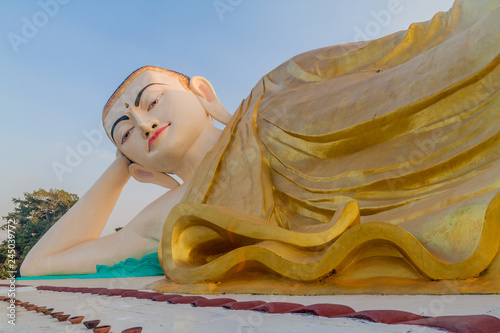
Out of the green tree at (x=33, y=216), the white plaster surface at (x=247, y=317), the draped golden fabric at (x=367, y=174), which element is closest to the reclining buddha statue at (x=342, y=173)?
the draped golden fabric at (x=367, y=174)

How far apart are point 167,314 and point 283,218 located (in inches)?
59.8

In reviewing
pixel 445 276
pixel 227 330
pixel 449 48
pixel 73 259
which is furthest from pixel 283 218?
pixel 73 259

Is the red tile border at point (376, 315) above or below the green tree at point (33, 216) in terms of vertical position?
below

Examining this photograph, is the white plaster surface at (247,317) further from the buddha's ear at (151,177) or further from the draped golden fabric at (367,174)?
the buddha's ear at (151,177)

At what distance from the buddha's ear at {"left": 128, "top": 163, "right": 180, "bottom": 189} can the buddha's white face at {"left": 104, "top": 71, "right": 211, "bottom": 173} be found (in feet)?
1.00

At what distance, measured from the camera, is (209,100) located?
13.7 feet

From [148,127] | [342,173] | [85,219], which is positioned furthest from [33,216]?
[342,173]

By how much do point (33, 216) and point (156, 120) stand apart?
7.70m

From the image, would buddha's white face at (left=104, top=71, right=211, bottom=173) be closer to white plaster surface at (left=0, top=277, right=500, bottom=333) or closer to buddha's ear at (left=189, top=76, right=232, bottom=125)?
buddha's ear at (left=189, top=76, right=232, bottom=125)

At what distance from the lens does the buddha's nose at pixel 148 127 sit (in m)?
3.64

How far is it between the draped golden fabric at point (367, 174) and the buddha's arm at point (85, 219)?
5.35 feet

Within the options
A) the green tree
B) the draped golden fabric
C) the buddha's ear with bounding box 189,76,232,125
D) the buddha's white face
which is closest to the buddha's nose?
the buddha's white face

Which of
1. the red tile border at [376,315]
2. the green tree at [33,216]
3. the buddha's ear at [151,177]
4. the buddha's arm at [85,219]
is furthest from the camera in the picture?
the green tree at [33,216]

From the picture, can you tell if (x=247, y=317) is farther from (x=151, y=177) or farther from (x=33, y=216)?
(x=33, y=216)
